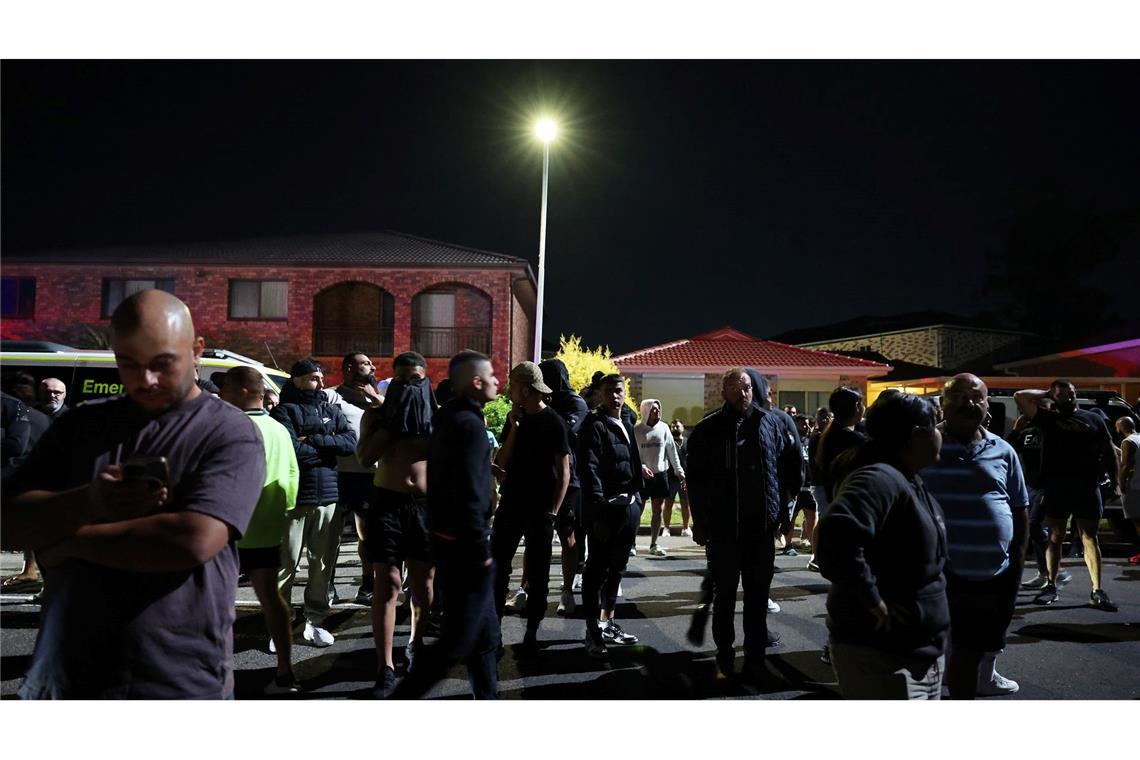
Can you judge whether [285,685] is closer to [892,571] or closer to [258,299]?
[892,571]

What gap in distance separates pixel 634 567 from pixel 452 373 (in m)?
5.40

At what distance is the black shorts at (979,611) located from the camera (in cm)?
342

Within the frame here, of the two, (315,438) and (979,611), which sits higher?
(315,438)

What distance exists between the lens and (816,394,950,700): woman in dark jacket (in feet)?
8.19

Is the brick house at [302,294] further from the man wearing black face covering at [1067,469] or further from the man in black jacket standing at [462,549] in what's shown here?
the man in black jacket standing at [462,549]

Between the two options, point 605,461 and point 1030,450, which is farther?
point 1030,450

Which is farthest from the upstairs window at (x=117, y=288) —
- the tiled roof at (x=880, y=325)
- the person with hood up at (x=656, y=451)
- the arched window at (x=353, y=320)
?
the tiled roof at (x=880, y=325)

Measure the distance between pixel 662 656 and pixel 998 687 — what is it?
1863mm

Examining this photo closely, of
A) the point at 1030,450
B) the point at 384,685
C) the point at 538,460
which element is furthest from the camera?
the point at 1030,450

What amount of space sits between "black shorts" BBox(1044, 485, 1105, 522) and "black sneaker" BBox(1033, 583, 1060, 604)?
0.57 metres

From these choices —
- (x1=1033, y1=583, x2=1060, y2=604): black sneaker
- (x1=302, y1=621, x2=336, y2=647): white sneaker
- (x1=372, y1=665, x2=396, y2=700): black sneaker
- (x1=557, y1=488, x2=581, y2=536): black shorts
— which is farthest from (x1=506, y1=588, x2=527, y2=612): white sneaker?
(x1=1033, y1=583, x2=1060, y2=604): black sneaker

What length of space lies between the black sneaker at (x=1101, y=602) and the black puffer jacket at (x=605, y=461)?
12.7ft

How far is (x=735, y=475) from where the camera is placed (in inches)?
186

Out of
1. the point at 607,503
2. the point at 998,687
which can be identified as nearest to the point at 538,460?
the point at 607,503
